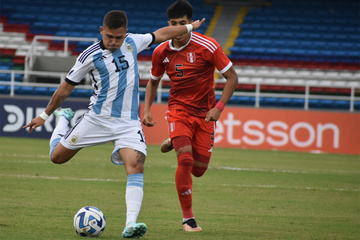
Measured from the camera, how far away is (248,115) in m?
17.2

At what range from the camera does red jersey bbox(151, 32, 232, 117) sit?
6455mm

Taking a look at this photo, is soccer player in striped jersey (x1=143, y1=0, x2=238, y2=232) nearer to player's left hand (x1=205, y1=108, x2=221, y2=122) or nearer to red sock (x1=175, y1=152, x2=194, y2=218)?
red sock (x1=175, y1=152, x2=194, y2=218)

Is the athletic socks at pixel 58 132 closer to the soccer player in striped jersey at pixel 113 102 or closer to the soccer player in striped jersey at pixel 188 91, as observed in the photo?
the soccer player in striped jersey at pixel 113 102

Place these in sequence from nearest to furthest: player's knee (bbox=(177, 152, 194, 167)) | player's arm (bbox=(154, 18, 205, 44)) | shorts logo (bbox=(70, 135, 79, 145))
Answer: shorts logo (bbox=(70, 135, 79, 145)) → player's arm (bbox=(154, 18, 205, 44)) → player's knee (bbox=(177, 152, 194, 167))

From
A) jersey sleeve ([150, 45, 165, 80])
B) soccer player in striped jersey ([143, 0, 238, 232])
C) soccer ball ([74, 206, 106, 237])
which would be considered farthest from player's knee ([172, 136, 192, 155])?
soccer ball ([74, 206, 106, 237])

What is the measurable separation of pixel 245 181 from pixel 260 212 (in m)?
3.02

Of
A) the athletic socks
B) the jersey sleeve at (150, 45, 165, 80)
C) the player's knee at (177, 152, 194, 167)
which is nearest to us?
the player's knee at (177, 152, 194, 167)

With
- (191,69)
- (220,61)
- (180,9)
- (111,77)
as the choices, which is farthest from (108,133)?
(180,9)

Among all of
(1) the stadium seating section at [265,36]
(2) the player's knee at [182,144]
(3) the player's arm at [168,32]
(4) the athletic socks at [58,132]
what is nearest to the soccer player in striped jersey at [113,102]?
(3) the player's arm at [168,32]

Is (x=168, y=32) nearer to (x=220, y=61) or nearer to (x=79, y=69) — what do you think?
(x=220, y=61)

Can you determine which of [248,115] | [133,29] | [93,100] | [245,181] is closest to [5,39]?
[133,29]

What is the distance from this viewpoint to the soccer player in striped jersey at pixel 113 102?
5508mm

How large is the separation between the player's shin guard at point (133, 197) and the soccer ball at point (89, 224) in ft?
0.96

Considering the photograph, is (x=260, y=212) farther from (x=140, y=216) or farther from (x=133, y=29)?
(x=133, y=29)
